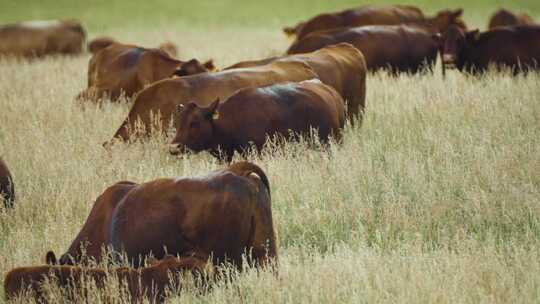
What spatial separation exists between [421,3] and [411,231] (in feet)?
138

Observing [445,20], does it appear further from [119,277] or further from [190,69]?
[119,277]

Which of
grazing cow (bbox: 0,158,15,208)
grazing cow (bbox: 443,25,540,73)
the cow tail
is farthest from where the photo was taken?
grazing cow (bbox: 443,25,540,73)

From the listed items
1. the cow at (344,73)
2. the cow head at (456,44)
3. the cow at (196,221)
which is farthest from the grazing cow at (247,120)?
the cow head at (456,44)

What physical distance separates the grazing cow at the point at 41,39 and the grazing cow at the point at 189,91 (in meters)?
15.1

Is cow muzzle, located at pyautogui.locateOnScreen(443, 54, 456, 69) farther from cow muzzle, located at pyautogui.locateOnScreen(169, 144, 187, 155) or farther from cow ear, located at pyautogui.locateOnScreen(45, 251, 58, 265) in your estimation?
cow ear, located at pyautogui.locateOnScreen(45, 251, 58, 265)

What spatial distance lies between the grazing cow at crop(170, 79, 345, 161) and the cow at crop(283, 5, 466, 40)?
482 inches

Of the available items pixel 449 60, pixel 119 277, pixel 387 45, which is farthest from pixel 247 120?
pixel 387 45

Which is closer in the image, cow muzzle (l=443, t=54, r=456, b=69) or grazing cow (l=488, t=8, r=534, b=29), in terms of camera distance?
cow muzzle (l=443, t=54, r=456, b=69)

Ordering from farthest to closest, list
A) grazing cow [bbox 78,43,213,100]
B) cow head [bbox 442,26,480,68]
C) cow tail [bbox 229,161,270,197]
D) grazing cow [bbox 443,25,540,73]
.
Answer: cow head [bbox 442,26,480,68]
grazing cow [bbox 443,25,540,73]
grazing cow [bbox 78,43,213,100]
cow tail [bbox 229,161,270,197]

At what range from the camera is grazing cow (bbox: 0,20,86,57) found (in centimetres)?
2641

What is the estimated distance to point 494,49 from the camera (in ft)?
53.2

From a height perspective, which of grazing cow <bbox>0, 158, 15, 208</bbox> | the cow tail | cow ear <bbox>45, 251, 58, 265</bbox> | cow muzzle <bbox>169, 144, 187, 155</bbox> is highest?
the cow tail

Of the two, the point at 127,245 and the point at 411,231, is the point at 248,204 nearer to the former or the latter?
the point at 127,245

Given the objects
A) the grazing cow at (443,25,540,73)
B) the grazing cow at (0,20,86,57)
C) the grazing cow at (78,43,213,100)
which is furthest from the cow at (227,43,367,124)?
the grazing cow at (0,20,86,57)
